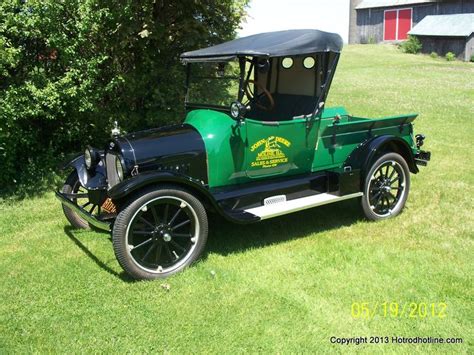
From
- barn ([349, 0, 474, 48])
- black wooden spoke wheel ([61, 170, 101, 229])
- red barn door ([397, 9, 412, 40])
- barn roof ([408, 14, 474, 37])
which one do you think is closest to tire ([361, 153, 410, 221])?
black wooden spoke wheel ([61, 170, 101, 229])

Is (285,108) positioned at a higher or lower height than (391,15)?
lower

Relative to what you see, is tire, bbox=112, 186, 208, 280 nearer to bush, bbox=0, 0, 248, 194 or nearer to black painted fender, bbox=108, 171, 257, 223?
black painted fender, bbox=108, 171, 257, 223

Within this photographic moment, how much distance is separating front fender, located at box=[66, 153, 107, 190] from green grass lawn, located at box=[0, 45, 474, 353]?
28.0 inches

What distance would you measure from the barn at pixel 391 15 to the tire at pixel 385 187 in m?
30.6

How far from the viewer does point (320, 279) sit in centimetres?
428

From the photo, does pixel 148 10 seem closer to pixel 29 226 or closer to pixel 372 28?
pixel 29 226

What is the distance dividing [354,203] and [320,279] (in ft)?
7.40

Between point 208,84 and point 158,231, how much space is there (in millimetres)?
2099

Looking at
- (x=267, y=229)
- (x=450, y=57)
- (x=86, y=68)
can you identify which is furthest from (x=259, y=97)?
(x=450, y=57)

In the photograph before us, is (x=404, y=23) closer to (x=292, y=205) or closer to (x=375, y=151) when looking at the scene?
(x=375, y=151)

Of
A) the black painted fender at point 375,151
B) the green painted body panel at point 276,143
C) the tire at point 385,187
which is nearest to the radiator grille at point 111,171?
the green painted body panel at point 276,143

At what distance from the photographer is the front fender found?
4669mm
